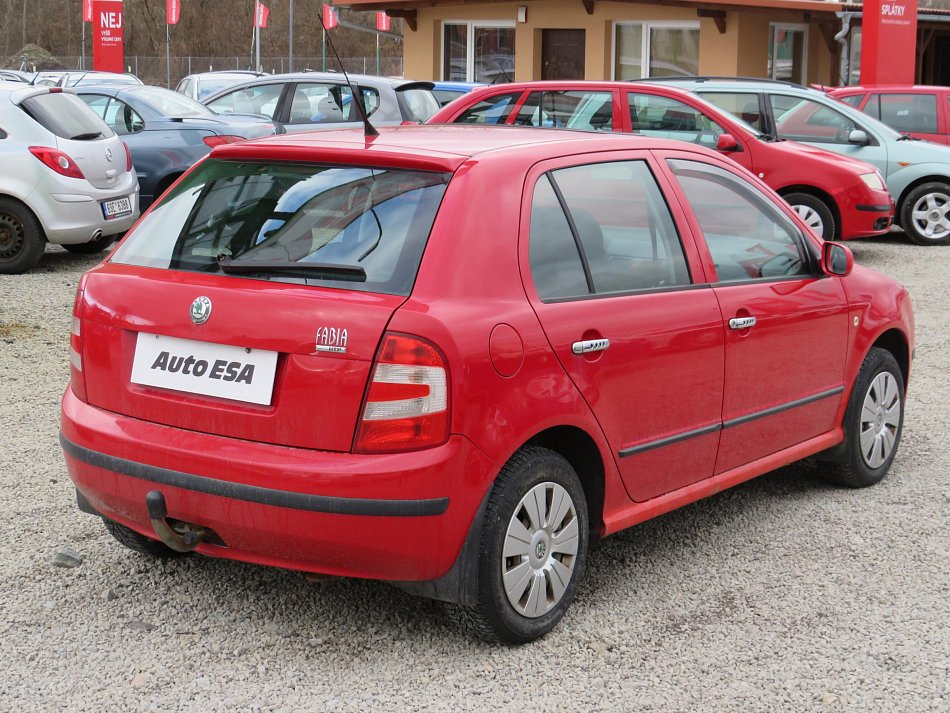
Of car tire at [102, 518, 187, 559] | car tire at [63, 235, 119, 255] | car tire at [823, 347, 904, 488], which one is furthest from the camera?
car tire at [63, 235, 119, 255]

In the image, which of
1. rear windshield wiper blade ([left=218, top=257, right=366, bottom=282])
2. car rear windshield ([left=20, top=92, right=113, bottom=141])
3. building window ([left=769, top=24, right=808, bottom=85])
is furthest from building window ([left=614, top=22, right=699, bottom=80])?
rear windshield wiper blade ([left=218, top=257, right=366, bottom=282])

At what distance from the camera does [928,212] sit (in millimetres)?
14195

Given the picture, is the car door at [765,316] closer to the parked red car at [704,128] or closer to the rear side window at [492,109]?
the parked red car at [704,128]

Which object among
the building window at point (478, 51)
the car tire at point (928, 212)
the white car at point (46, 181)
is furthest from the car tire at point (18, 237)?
the building window at point (478, 51)

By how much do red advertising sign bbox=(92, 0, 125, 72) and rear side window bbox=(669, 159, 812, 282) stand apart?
101ft

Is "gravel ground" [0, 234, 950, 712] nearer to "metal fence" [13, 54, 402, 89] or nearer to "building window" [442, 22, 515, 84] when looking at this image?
"building window" [442, 22, 515, 84]

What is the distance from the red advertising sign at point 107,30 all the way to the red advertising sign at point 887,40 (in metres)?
20.2

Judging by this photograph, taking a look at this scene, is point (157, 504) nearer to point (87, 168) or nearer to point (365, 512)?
point (365, 512)

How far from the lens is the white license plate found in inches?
140

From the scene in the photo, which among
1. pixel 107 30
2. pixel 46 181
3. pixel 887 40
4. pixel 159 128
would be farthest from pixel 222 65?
pixel 46 181

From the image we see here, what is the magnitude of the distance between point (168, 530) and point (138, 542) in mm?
724

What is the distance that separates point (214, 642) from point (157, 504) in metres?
0.49

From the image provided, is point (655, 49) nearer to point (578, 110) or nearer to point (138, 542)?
point (578, 110)

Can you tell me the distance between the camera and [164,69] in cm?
6981
